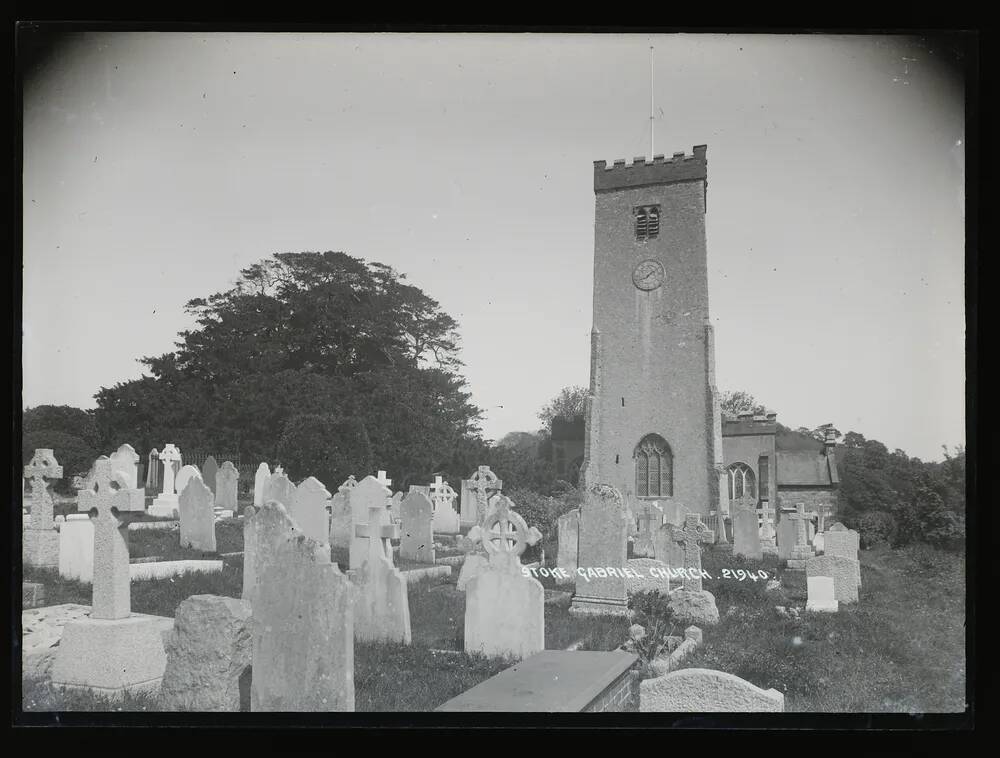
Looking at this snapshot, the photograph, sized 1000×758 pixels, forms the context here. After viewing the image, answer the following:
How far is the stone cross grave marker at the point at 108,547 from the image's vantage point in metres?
6.34

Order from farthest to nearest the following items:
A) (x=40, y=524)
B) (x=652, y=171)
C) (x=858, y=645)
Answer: (x=652, y=171)
(x=40, y=524)
(x=858, y=645)

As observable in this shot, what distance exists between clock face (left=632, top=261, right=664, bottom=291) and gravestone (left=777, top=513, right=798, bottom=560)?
11.1 meters

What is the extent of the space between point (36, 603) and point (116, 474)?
2.87 m

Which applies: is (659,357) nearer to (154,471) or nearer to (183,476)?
(183,476)

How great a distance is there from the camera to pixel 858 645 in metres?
8.89

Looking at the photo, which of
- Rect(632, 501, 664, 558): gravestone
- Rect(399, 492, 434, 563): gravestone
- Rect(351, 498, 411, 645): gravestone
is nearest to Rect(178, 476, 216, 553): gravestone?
Rect(399, 492, 434, 563): gravestone

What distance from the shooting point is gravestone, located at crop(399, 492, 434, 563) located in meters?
13.9

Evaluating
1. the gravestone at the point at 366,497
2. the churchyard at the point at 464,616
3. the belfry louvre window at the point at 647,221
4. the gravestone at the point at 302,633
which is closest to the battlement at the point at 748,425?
the belfry louvre window at the point at 647,221

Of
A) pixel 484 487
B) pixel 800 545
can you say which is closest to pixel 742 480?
pixel 800 545

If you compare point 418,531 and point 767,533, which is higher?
point 418,531

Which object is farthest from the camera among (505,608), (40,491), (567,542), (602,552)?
(567,542)

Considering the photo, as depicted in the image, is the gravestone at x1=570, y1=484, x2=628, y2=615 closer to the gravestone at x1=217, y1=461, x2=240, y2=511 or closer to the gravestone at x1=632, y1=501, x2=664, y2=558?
the gravestone at x1=632, y1=501, x2=664, y2=558

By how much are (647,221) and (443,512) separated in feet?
43.3

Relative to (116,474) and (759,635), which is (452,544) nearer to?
(759,635)
